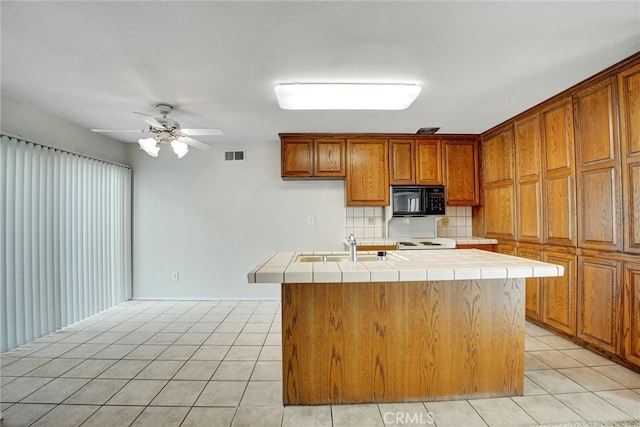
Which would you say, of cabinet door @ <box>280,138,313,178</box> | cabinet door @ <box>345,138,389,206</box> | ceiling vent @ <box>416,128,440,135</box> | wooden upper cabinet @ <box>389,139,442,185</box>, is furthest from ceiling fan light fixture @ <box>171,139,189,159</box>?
ceiling vent @ <box>416,128,440,135</box>

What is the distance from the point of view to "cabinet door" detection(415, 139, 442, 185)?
3881 millimetres

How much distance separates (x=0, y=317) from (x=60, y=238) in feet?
2.75

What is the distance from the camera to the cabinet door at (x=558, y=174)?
2.53 metres

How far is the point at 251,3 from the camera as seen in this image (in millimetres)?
1469

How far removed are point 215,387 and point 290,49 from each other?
2.31 metres

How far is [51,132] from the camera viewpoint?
3.02 metres

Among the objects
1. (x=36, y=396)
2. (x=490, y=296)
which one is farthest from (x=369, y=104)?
(x=36, y=396)

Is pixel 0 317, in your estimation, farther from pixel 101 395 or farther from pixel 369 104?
pixel 369 104

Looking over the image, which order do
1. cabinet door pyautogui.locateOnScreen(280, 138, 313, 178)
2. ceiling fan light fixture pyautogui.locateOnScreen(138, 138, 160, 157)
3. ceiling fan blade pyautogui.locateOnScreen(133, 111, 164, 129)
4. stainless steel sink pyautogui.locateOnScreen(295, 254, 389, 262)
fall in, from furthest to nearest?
cabinet door pyautogui.locateOnScreen(280, 138, 313, 178) < ceiling fan light fixture pyautogui.locateOnScreen(138, 138, 160, 157) < ceiling fan blade pyautogui.locateOnScreen(133, 111, 164, 129) < stainless steel sink pyautogui.locateOnScreen(295, 254, 389, 262)

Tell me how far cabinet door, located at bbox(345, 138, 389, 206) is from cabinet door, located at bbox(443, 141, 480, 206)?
85 centimetres

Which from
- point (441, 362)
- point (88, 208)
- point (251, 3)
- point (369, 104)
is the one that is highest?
point (251, 3)

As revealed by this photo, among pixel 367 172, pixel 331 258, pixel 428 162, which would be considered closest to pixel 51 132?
pixel 331 258

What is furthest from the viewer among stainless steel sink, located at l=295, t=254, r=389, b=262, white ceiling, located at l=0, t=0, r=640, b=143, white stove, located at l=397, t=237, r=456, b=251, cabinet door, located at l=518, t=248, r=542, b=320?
white stove, located at l=397, t=237, r=456, b=251

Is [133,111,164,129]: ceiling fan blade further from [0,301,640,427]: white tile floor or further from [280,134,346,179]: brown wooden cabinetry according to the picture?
[0,301,640,427]: white tile floor
